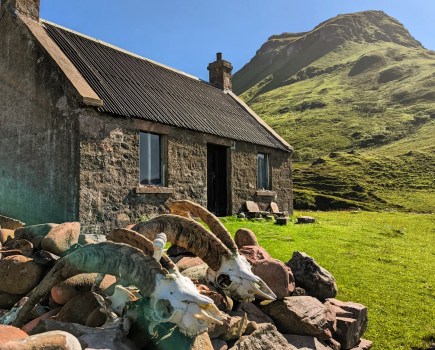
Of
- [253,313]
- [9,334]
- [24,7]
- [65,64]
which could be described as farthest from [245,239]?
[24,7]

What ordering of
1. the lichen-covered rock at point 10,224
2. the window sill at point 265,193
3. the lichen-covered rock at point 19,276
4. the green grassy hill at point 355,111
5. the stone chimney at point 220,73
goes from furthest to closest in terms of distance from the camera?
the green grassy hill at point 355,111
the stone chimney at point 220,73
the window sill at point 265,193
the lichen-covered rock at point 10,224
the lichen-covered rock at point 19,276

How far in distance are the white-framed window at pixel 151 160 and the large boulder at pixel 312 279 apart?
8036mm

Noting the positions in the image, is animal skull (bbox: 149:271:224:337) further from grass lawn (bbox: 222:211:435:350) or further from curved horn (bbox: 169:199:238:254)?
grass lawn (bbox: 222:211:435:350)

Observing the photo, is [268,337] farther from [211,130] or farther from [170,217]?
[211,130]

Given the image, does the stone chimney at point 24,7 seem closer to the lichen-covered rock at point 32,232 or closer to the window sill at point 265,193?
the lichen-covered rock at point 32,232

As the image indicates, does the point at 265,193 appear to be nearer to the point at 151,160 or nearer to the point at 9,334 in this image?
the point at 151,160

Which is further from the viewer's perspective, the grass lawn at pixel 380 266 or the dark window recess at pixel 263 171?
the dark window recess at pixel 263 171

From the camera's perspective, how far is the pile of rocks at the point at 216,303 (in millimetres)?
3867

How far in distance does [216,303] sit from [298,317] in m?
1.33

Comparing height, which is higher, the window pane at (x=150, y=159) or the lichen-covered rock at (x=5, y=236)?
the window pane at (x=150, y=159)

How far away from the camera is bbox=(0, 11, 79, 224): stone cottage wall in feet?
38.7

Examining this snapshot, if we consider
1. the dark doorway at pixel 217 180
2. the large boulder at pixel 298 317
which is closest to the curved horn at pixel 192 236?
the large boulder at pixel 298 317

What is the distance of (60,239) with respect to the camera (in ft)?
21.1

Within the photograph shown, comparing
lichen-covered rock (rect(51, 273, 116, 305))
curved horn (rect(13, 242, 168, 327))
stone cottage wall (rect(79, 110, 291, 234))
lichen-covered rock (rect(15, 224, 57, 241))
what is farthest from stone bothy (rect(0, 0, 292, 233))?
curved horn (rect(13, 242, 168, 327))
